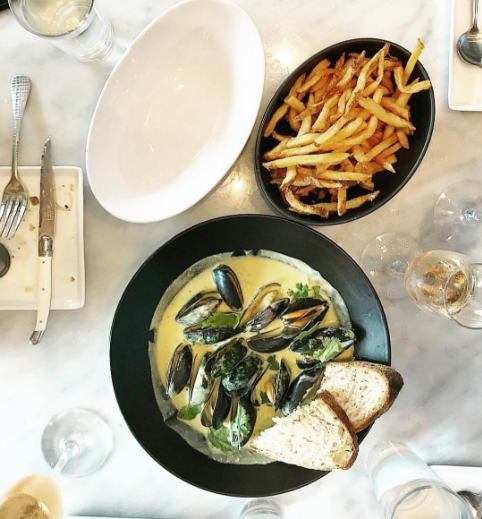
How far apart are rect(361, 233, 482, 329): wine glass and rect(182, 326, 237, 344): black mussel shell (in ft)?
1.62

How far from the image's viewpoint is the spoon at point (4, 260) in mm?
1356

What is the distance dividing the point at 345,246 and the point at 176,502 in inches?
38.0

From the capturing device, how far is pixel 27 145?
4.62ft

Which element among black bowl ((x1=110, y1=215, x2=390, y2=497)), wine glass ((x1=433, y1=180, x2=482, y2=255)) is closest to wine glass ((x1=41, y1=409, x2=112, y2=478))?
black bowl ((x1=110, y1=215, x2=390, y2=497))

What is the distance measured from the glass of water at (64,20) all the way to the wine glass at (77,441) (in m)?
1.07

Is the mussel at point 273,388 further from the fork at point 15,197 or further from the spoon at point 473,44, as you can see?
the spoon at point 473,44

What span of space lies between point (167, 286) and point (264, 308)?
0.29m

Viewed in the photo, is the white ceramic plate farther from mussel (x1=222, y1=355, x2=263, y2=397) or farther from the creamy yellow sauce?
mussel (x1=222, y1=355, x2=263, y2=397)

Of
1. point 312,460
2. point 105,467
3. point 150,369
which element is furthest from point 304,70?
point 105,467

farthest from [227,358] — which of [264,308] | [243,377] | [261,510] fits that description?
[261,510]

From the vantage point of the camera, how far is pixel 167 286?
1.37m

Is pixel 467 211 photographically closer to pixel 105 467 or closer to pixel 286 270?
pixel 286 270

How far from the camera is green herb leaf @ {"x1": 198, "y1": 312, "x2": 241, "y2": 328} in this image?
1392 millimetres

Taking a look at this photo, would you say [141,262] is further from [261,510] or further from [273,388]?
[261,510]
